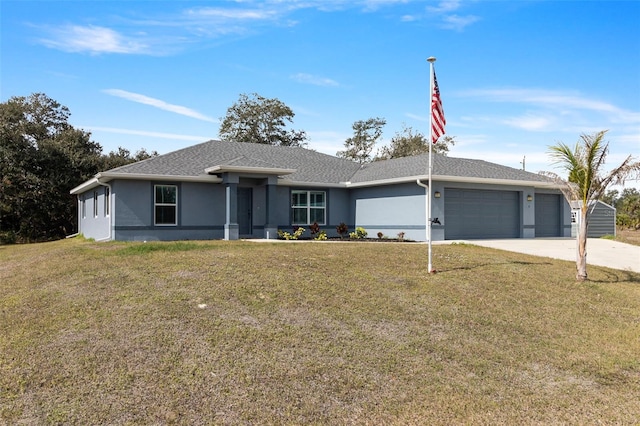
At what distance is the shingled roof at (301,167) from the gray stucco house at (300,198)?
0.20 feet

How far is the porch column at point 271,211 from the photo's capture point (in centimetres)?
1956

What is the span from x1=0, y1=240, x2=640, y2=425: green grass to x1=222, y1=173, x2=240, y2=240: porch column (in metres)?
6.83

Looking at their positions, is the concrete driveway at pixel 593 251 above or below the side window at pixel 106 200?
below

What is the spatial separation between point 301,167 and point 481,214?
8842 mm

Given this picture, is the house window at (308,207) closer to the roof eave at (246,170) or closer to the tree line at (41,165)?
the roof eave at (246,170)

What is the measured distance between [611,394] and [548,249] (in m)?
12.6

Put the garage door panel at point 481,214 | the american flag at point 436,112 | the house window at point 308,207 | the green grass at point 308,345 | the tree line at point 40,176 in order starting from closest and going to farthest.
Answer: the green grass at point 308,345
the american flag at point 436,112
the garage door panel at point 481,214
the house window at point 308,207
the tree line at point 40,176

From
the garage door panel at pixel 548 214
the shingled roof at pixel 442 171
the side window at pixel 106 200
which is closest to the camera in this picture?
the side window at pixel 106 200

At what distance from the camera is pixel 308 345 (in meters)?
6.83

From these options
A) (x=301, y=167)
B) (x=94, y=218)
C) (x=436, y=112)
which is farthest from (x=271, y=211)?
(x=436, y=112)

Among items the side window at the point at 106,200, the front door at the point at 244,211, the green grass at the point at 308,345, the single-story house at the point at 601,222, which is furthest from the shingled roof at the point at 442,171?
the side window at the point at 106,200

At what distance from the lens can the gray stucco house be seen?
Result: 60.7 ft

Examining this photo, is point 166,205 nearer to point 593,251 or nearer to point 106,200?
point 106,200

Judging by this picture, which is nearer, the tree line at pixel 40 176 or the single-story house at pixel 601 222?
the single-story house at pixel 601 222
